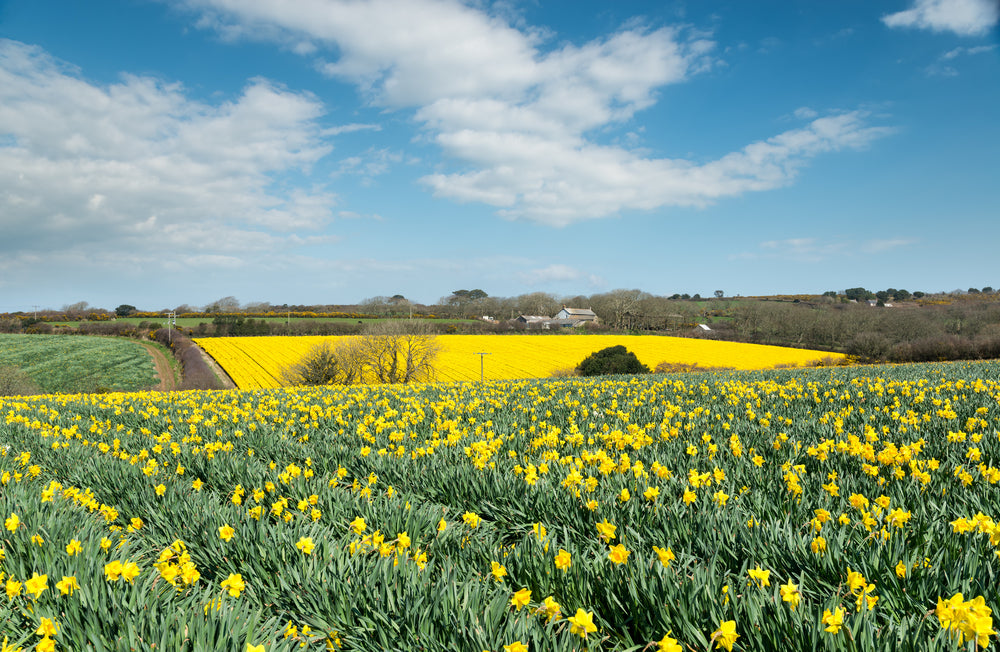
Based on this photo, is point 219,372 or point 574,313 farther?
point 574,313

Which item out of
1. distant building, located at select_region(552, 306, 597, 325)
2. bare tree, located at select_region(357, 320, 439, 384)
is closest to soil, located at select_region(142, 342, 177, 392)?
bare tree, located at select_region(357, 320, 439, 384)

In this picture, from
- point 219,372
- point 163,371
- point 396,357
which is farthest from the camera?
point 163,371

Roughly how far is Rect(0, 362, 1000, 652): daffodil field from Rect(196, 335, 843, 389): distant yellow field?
39193mm

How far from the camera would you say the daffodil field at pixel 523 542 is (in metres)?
2.22

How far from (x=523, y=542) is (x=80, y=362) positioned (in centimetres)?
6480

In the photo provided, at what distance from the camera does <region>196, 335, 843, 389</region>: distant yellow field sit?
1843 inches

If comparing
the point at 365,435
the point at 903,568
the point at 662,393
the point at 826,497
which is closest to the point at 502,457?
the point at 365,435

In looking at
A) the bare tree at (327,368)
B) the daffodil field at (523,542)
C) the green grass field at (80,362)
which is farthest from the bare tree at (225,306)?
the daffodil field at (523,542)

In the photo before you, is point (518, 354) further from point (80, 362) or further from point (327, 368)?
point (80, 362)

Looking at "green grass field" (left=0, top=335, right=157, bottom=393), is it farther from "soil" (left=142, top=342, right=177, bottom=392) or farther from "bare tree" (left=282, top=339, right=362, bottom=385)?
"bare tree" (left=282, top=339, right=362, bottom=385)

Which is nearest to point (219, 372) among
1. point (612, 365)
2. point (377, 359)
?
point (377, 359)

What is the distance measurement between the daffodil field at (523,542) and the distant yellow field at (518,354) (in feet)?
129

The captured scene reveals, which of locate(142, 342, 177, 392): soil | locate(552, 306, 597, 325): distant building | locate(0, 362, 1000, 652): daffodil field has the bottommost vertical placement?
locate(142, 342, 177, 392): soil

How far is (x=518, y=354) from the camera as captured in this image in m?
57.1
